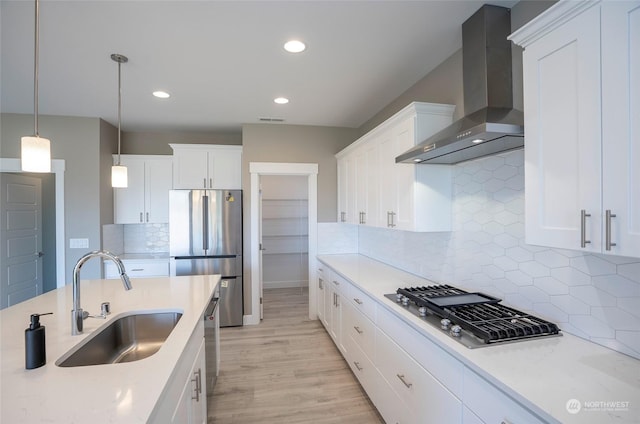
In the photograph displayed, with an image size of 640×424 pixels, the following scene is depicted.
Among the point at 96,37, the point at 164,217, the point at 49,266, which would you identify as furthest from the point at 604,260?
the point at 49,266

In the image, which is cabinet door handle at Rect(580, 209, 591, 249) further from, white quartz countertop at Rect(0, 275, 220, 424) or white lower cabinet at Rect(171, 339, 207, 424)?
white lower cabinet at Rect(171, 339, 207, 424)

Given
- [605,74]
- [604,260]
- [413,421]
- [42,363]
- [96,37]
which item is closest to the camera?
[605,74]

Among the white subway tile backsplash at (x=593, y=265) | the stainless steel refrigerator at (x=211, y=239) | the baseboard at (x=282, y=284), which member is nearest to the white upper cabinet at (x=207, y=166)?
the stainless steel refrigerator at (x=211, y=239)

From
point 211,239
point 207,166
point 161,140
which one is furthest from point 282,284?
point 161,140

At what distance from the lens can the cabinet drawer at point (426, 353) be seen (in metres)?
1.40

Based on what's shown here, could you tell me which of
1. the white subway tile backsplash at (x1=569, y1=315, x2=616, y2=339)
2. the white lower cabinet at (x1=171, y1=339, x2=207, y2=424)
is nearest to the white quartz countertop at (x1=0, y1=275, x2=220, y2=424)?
the white lower cabinet at (x1=171, y1=339, x2=207, y2=424)

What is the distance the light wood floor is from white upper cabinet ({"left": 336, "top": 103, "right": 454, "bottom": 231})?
1471mm

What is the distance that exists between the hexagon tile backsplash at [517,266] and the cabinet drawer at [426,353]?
2.06 feet

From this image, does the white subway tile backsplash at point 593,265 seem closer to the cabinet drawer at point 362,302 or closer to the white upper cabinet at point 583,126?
the white upper cabinet at point 583,126

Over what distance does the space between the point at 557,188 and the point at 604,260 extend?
446 mm

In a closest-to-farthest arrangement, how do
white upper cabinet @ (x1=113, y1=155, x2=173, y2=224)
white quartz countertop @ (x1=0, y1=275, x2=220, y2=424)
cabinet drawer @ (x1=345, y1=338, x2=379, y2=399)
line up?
white quartz countertop @ (x1=0, y1=275, x2=220, y2=424)
cabinet drawer @ (x1=345, y1=338, x2=379, y2=399)
white upper cabinet @ (x1=113, y1=155, x2=173, y2=224)

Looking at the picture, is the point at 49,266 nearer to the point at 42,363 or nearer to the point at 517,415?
the point at 42,363

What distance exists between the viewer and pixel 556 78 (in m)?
1.24

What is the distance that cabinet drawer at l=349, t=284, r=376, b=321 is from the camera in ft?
7.73
